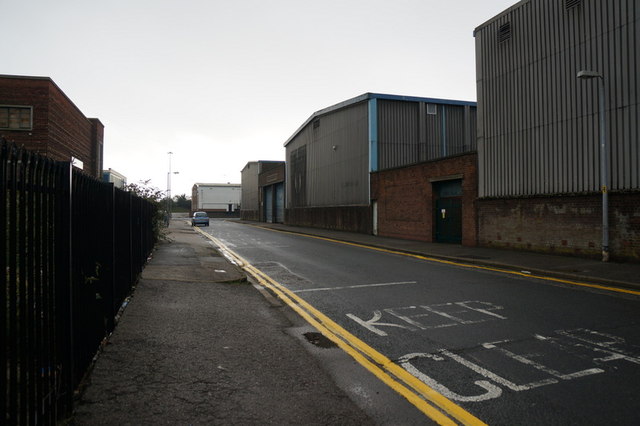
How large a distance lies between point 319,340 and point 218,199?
96863mm

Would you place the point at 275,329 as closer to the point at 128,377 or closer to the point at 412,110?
the point at 128,377

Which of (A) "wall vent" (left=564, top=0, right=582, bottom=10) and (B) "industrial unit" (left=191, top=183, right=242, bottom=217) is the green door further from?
(B) "industrial unit" (left=191, top=183, right=242, bottom=217)

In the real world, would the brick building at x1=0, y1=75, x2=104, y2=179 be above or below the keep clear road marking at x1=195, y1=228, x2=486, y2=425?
above

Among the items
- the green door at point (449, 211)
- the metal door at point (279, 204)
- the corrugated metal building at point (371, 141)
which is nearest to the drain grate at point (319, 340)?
the green door at point (449, 211)

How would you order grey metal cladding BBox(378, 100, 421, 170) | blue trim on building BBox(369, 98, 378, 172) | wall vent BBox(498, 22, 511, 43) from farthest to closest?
grey metal cladding BBox(378, 100, 421, 170) → blue trim on building BBox(369, 98, 378, 172) → wall vent BBox(498, 22, 511, 43)

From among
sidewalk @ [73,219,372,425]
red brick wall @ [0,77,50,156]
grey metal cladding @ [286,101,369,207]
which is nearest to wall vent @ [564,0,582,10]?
sidewalk @ [73,219,372,425]

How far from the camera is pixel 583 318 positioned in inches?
255

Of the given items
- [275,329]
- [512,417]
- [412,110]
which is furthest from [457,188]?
[512,417]

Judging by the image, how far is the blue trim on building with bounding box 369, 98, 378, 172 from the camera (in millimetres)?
27500

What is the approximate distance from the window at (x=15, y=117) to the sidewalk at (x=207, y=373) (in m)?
19.4

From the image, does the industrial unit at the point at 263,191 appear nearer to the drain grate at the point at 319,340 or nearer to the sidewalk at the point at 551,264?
the sidewalk at the point at 551,264

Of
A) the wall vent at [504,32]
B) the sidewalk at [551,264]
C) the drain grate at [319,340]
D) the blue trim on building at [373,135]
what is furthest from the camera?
the blue trim on building at [373,135]

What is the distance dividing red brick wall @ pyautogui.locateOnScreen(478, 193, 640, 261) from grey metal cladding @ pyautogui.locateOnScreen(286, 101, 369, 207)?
38.5 feet

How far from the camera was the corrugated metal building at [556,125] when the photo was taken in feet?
41.1
